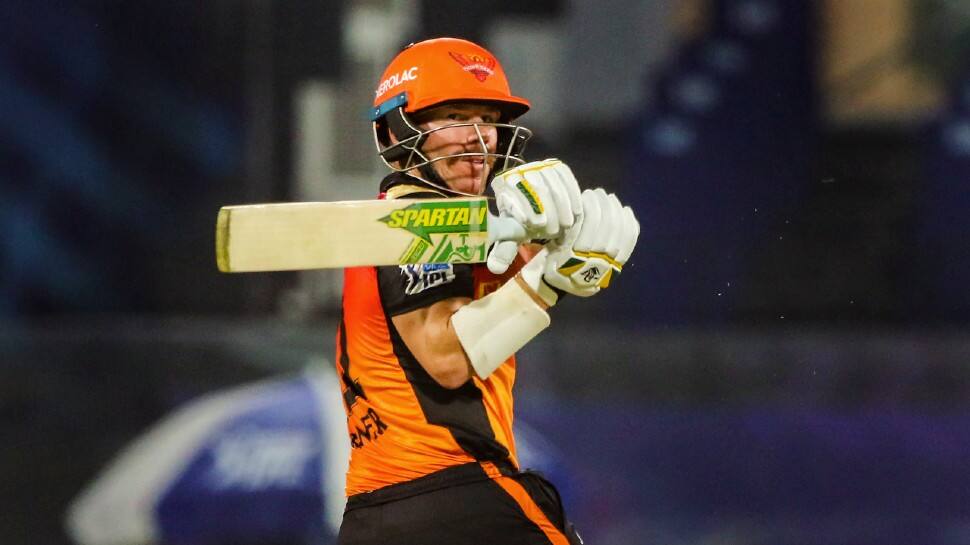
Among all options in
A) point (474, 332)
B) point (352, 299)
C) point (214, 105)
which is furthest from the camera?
point (214, 105)

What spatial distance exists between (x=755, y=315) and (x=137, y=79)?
70.9 inches

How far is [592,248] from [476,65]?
1.45ft

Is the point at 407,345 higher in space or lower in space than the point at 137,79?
lower

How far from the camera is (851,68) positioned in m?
3.29

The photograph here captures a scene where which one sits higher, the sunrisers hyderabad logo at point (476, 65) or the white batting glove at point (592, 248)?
the sunrisers hyderabad logo at point (476, 65)

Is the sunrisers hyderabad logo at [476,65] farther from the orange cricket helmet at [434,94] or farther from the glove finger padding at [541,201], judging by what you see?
the glove finger padding at [541,201]

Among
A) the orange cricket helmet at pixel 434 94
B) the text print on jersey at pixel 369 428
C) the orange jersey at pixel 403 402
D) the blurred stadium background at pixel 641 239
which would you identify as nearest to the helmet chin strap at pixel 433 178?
the orange cricket helmet at pixel 434 94

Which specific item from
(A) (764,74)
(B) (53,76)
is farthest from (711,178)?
(B) (53,76)

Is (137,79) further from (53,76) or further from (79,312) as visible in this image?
(79,312)

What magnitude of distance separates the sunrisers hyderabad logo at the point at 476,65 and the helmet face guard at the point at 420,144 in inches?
3.3

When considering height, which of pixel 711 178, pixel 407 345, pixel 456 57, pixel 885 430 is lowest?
pixel 885 430

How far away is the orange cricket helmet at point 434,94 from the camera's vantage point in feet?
6.19

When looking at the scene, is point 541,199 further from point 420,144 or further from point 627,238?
point 420,144

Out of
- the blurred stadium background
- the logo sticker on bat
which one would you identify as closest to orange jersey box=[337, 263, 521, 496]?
the logo sticker on bat
